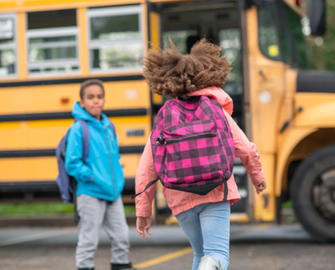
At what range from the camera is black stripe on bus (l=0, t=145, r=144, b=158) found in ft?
17.0

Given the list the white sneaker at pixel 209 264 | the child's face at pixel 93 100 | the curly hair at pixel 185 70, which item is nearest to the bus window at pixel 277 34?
the child's face at pixel 93 100

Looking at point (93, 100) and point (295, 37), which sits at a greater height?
point (295, 37)

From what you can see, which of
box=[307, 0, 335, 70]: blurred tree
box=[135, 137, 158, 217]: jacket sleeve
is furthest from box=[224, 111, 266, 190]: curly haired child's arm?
box=[307, 0, 335, 70]: blurred tree

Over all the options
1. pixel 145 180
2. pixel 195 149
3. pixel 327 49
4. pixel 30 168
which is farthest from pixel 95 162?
pixel 327 49

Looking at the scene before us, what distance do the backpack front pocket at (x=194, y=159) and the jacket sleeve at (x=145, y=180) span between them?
20 centimetres

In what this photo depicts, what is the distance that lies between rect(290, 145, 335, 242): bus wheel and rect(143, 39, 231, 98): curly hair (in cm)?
281

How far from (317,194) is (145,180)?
3.04 meters

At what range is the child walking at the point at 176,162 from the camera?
2438 millimetres

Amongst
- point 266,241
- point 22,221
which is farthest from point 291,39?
point 22,221

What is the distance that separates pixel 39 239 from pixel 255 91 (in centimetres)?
330

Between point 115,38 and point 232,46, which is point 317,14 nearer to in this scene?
point 232,46

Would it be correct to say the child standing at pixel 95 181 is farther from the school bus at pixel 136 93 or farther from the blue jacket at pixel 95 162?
the school bus at pixel 136 93

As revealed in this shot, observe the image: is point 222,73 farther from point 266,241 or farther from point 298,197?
point 266,241

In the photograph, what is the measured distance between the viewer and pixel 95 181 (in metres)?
3.68
